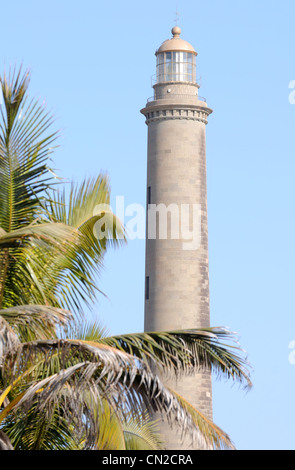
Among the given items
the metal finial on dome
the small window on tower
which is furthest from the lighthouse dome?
the small window on tower

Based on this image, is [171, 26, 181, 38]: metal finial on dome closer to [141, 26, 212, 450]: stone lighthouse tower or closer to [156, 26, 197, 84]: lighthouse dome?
[156, 26, 197, 84]: lighthouse dome

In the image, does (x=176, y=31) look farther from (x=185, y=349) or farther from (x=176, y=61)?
(x=185, y=349)

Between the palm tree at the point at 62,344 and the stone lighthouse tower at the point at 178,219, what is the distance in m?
34.9

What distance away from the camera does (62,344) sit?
15.5 m

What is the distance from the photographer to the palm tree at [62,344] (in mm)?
15578

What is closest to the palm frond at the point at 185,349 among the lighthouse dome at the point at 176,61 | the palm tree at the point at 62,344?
the palm tree at the point at 62,344

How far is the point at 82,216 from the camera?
18469mm

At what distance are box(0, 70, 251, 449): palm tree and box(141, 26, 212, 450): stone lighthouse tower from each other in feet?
115

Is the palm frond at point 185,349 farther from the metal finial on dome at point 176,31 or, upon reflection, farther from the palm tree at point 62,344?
the metal finial on dome at point 176,31

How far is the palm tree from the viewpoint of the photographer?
15.6m

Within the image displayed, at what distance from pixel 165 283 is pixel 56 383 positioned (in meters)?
39.2

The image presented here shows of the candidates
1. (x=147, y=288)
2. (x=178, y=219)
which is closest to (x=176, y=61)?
(x=178, y=219)

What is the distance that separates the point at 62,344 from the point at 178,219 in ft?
131
